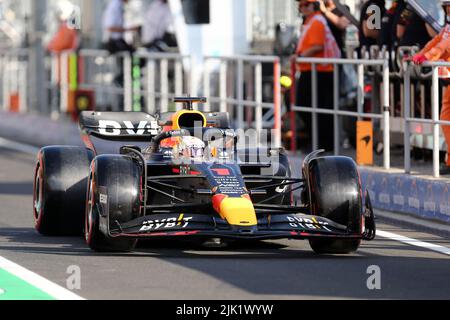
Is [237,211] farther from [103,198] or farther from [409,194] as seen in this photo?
[409,194]

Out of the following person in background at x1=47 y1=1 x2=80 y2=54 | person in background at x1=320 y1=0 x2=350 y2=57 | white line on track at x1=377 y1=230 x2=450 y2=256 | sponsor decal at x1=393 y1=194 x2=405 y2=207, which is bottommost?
white line on track at x1=377 y1=230 x2=450 y2=256

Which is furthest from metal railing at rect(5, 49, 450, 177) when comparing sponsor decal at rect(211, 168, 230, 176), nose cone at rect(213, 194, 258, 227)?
nose cone at rect(213, 194, 258, 227)

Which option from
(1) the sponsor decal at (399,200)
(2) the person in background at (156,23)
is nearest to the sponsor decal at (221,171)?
(1) the sponsor decal at (399,200)

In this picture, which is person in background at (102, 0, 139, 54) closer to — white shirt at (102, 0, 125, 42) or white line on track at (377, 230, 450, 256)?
white shirt at (102, 0, 125, 42)

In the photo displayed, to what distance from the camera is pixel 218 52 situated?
2816 centimetres

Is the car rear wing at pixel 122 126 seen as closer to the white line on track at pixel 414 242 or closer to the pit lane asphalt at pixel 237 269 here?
the pit lane asphalt at pixel 237 269

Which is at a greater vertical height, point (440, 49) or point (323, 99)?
point (440, 49)

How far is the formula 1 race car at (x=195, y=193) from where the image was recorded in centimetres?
1224

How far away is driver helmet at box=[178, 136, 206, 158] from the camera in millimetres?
13449

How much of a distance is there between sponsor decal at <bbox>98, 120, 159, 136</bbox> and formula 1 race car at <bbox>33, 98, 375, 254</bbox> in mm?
606

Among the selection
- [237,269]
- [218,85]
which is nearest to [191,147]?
[237,269]

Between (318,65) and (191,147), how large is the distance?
6573 mm

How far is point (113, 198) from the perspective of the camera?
12.4 meters
